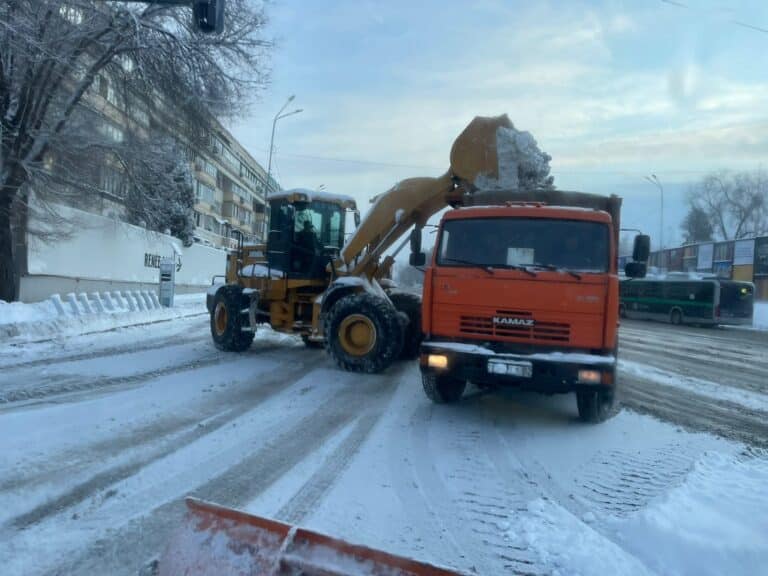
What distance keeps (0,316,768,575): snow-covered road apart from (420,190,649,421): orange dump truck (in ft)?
2.35

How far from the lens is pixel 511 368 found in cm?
659

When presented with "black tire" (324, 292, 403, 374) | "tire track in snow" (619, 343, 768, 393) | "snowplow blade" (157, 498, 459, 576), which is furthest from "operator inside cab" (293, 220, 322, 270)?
"snowplow blade" (157, 498, 459, 576)

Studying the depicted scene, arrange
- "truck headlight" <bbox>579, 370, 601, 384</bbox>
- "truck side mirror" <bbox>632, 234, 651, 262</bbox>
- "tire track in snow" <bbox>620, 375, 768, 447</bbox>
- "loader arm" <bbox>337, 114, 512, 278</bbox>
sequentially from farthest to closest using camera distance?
"loader arm" <bbox>337, 114, 512, 278</bbox> < "truck side mirror" <bbox>632, 234, 651, 262</bbox> < "tire track in snow" <bbox>620, 375, 768, 447</bbox> < "truck headlight" <bbox>579, 370, 601, 384</bbox>

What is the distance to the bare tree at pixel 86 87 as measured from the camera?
14289 mm

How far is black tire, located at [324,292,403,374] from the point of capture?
→ 982cm

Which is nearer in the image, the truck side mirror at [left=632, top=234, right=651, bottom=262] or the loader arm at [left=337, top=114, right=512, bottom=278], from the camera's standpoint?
the truck side mirror at [left=632, top=234, right=651, bottom=262]

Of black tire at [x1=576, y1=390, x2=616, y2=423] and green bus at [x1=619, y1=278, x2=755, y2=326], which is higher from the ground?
green bus at [x1=619, y1=278, x2=755, y2=326]

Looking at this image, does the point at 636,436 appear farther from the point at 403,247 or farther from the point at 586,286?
the point at 403,247

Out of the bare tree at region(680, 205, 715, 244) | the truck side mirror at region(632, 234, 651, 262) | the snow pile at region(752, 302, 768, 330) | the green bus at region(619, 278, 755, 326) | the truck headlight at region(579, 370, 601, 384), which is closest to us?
the truck headlight at region(579, 370, 601, 384)

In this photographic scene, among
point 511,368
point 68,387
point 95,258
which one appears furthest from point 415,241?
point 95,258

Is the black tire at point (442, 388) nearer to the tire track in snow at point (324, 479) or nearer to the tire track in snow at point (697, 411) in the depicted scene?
the tire track in snow at point (324, 479)

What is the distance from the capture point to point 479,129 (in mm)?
9352

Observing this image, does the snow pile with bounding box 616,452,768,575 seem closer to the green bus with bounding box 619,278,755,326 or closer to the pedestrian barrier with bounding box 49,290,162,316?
the pedestrian barrier with bounding box 49,290,162,316

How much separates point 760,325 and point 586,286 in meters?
33.6
